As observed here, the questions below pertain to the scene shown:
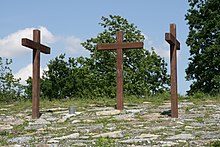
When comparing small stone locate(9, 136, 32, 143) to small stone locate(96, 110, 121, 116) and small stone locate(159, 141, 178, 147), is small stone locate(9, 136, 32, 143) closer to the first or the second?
small stone locate(159, 141, 178, 147)

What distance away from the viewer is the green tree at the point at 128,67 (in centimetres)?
2539

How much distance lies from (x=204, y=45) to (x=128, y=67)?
4.85 meters

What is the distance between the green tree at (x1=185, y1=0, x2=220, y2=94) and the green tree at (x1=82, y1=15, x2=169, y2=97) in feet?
10.1

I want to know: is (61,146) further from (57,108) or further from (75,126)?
(57,108)

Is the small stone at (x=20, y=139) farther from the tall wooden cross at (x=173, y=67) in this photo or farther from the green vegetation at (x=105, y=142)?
the tall wooden cross at (x=173, y=67)

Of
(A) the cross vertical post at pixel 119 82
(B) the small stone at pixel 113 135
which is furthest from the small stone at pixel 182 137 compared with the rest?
(A) the cross vertical post at pixel 119 82

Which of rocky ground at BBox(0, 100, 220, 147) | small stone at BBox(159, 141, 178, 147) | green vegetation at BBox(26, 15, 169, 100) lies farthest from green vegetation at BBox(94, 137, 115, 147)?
green vegetation at BBox(26, 15, 169, 100)

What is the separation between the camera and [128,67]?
2688 centimetres

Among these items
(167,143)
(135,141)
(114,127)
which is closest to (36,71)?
(114,127)

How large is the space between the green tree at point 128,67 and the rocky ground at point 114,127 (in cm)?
1417

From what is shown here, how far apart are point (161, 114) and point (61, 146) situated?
356 centimetres

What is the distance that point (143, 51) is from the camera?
93.6ft

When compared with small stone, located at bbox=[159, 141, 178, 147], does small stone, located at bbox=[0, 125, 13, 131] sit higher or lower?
higher

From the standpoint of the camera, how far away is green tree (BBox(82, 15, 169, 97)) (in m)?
25.4
